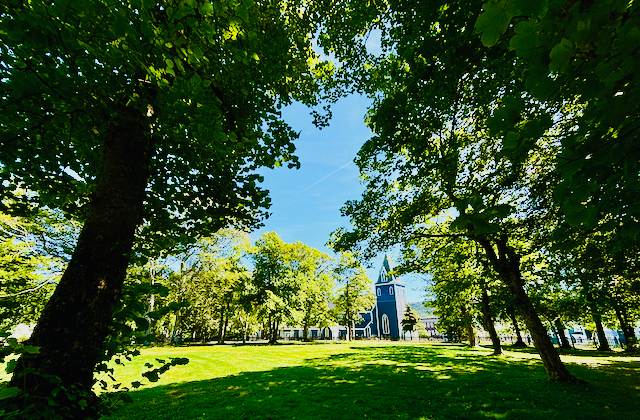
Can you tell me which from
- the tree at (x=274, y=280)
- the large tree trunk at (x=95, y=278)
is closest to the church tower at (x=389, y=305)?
the tree at (x=274, y=280)

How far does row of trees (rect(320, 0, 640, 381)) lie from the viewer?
1415mm

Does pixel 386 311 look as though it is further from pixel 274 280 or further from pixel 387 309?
pixel 274 280

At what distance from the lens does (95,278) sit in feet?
10.6

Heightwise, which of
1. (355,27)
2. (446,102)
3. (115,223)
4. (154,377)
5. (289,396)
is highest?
(355,27)

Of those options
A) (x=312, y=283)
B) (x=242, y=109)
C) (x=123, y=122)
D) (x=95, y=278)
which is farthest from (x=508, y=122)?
(x=312, y=283)

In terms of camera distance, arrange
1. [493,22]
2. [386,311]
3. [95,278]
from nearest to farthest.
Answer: [493,22], [95,278], [386,311]

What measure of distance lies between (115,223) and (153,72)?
1.85m

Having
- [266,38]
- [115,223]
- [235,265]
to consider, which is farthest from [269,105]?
[235,265]

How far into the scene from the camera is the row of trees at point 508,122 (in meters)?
1.42

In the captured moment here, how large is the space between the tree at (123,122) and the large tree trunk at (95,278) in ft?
0.04

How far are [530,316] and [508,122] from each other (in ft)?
40.8

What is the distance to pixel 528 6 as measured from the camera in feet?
3.91

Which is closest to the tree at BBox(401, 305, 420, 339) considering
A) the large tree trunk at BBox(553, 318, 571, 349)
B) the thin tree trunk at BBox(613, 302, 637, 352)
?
the large tree trunk at BBox(553, 318, 571, 349)

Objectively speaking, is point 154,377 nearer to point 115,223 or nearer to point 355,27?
point 115,223
